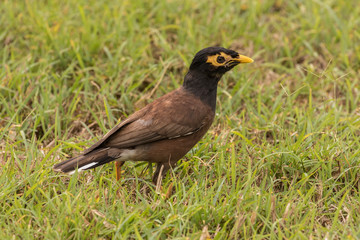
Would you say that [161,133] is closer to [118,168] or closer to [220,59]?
[118,168]

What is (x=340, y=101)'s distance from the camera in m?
6.29

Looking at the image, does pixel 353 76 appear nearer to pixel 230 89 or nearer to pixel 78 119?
pixel 230 89

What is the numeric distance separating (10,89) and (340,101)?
146 inches

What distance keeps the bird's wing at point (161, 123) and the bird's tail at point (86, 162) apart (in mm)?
67

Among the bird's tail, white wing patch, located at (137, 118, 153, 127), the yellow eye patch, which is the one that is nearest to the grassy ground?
the bird's tail

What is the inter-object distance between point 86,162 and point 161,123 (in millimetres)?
733

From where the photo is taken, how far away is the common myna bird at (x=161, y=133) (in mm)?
4652

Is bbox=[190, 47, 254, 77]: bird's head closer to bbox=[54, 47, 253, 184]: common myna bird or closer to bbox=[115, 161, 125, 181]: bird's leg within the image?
bbox=[54, 47, 253, 184]: common myna bird

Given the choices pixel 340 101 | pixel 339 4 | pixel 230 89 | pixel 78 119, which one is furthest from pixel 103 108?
pixel 339 4

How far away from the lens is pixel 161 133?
4.73m

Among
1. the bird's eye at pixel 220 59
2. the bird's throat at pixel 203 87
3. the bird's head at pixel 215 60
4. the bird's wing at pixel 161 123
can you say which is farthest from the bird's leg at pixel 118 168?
the bird's eye at pixel 220 59

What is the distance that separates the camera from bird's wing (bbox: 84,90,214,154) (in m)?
4.71

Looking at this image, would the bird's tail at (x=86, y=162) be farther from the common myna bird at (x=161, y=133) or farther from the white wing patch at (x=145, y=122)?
the white wing patch at (x=145, y=122)

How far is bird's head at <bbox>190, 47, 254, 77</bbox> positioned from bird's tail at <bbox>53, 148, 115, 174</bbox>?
1.19 meters
